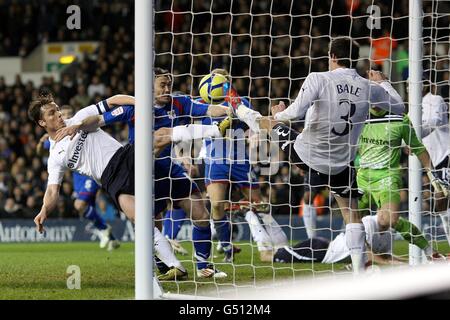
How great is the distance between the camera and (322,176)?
6949 mm

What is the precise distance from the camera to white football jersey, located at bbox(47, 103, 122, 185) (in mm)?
7270

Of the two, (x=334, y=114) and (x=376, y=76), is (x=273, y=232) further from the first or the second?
(x=334, y=114)

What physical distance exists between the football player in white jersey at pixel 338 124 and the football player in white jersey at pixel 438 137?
1.76 m

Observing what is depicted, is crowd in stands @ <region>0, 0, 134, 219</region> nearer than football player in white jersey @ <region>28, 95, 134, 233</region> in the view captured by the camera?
No

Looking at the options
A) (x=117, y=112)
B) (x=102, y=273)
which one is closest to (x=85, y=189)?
(x=102, y=273)

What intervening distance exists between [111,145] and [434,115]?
3384 millimetres

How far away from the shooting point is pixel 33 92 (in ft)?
55.5

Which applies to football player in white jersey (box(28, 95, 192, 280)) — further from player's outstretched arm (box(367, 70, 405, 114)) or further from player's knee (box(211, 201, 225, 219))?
player's outstretched arm (box(367, 70, 405, 114))

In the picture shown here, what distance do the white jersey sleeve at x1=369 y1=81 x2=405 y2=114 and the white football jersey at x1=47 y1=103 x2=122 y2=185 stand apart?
215 centimetres

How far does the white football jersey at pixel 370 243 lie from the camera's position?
320 inches

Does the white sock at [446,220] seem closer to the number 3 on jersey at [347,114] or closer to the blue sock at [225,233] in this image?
the blue sock at [225,233]

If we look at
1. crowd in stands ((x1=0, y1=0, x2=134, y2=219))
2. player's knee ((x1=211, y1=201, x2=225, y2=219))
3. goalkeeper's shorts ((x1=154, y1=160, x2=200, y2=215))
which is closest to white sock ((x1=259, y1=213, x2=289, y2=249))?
player's knee ((x1=211, y1=201, x2=225, y2=219))

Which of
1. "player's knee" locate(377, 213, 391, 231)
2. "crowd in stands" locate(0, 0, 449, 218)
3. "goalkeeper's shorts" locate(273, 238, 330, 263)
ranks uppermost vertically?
"crowd in stands" locate(0, 0, 449, 218)
